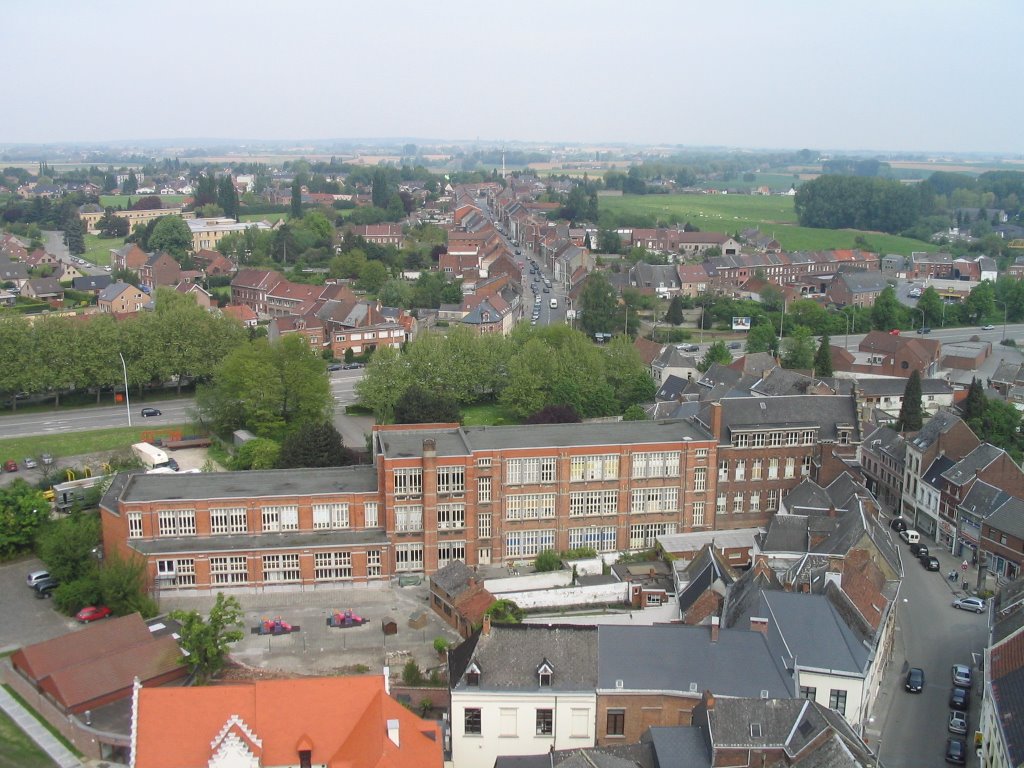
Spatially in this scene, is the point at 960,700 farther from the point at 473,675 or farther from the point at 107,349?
the point at 107,349

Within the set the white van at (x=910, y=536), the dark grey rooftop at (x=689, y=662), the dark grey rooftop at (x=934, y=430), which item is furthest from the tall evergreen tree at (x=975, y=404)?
the dark grey rooftop at (x=689, y=662)

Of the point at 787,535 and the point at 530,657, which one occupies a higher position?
the point at 530,657

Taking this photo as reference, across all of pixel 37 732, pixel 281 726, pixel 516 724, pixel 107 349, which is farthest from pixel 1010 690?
pixel 107 349

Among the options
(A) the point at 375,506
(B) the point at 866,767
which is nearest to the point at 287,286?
(A) the point at 375,506

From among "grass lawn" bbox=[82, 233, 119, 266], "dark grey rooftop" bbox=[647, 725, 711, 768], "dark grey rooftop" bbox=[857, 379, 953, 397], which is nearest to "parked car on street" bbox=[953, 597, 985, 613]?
"dark grey rooftop" bbox=[647, 725, 711, 768]

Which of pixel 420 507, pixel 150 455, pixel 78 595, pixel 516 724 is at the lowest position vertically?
pixel 78 595

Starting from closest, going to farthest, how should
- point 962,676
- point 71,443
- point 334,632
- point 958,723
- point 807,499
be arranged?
point 958,723 < point 962,676 < point 334,632 < point 807,499 < point 71,443

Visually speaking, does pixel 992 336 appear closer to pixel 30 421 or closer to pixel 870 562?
pixel 870 562
